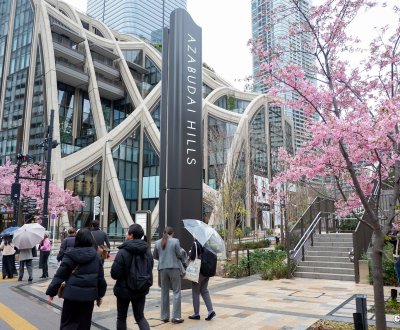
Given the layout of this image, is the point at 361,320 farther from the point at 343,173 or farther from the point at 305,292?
the point at 305,292

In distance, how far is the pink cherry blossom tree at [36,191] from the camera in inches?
1347

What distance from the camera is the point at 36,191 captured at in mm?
35281

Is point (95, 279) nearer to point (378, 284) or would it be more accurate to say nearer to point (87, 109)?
point (378, 284)

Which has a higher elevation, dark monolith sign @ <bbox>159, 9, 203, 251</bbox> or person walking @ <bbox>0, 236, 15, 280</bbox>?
dark monolith sign @ <bbox>159, 9, 203, 251</bbox>

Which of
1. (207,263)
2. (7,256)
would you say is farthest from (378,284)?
(7,256)

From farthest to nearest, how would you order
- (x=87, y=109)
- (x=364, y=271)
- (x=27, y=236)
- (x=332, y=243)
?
(x=87, y=109) < (x=332, y=243) < (x=364, y=271) < (x=27, y=236)

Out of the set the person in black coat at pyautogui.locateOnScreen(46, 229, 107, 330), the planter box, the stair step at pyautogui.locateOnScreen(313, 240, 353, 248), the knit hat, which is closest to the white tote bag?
the knit hat

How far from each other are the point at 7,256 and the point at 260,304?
950 cm

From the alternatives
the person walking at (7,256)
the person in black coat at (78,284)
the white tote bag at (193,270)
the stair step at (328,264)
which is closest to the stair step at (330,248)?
the stair step at (328,264)

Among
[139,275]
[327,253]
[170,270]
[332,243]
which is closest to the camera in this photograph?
[139,275]

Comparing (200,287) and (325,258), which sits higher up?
(200,287)

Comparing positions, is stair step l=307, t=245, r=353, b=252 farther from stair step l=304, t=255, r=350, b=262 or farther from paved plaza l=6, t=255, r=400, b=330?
paved plaza l=6, t=255, r=400, b=330

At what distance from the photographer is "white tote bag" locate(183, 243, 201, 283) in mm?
6766

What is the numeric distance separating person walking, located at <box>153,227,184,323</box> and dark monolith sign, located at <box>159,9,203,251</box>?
354 cm
